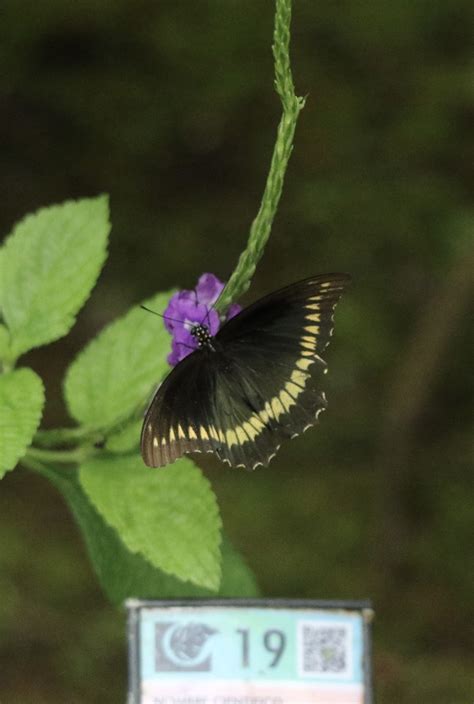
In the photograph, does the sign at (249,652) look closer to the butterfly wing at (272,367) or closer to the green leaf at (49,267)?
the butterfly wing at (272,367)

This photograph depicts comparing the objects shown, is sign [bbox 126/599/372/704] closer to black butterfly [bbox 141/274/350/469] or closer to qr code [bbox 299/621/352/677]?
qr code [bbox 299/621/352/677]

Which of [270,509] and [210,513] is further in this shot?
[270,509]

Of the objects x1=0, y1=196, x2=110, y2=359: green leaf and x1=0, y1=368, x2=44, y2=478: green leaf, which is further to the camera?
x1=0, y1=196, x2=110, y2=359: green leaf

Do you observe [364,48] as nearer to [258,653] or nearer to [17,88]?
[17,88]

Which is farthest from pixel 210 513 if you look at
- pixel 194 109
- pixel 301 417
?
pixel 194 109

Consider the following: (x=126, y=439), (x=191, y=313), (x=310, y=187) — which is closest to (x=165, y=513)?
(x=126, y=439)

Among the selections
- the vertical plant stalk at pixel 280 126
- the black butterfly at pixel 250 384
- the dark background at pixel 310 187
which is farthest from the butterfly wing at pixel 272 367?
the dark background at pixel 310 187

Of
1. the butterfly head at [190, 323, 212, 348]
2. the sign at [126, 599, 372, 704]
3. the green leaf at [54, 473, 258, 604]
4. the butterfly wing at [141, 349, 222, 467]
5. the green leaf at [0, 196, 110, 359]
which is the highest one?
the green leaf at [0, 196, 110, 359]

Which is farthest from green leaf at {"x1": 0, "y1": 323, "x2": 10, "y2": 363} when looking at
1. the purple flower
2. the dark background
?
the dark background
